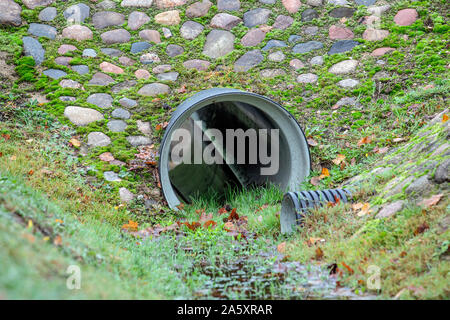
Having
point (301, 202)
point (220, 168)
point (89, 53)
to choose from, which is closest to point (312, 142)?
point (220, 168)

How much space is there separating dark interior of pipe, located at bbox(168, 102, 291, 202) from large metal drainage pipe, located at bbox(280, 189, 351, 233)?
1.43 meters

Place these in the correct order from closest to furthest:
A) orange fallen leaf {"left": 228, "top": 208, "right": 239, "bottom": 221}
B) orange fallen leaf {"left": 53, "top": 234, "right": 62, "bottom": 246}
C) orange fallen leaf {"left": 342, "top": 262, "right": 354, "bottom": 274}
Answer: orange fallen leaf {"left": 53, "top": 234, "right": 62, "bottom": 246}
orange fallen leaf {"left": 342, "top": 262, "right": 354, "bottom": 274}
orange fallen leaf {"left": 228, "top": 208, "right": 239, "bottom": 221}

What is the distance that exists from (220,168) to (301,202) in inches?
96.8

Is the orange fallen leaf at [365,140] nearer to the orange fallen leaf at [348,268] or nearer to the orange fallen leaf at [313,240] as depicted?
the orange fallen leaf at [313,240]

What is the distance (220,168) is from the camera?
19.7ft

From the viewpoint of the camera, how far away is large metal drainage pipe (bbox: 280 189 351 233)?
3592mm

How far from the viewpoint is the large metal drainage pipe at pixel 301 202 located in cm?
359

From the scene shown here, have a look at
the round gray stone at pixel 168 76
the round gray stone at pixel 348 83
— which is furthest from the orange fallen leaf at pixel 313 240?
the round gray stone at pixel 168 76

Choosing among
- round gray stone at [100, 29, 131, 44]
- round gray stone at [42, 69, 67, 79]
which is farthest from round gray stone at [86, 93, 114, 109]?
round gray stone at [100, 29, 131, 44]

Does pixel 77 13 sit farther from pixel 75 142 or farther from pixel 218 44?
pixel 75 142

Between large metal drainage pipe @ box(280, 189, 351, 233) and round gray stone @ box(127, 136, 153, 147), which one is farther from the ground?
round gray stone @ box(127, 136, 153, 147)

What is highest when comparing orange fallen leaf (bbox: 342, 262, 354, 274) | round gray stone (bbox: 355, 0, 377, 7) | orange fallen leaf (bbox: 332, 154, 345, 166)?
round gray stone (bbox: 355, 0, 377, 7)

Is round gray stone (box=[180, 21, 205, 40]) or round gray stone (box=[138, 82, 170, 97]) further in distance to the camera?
round gray stone (box=[180, 21, 205, 40])

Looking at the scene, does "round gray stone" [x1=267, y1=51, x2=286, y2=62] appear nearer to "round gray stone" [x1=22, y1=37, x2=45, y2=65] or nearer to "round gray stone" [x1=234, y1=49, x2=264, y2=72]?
"round gray stone" [x1=234, y1=49, x2=264, y2=72]
